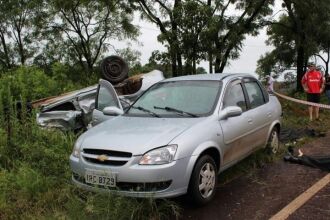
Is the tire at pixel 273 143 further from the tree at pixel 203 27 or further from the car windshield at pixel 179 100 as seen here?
the tree at pixel 203 27

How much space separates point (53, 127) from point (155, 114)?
127 inches

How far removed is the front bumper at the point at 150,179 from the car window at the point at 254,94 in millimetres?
2267

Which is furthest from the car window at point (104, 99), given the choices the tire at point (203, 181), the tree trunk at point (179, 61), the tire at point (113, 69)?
the tree trunk at point (179, 61)

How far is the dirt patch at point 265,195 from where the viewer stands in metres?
5.06

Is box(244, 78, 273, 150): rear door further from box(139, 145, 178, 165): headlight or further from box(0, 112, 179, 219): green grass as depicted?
box(0, 112, 179, 219): green grass

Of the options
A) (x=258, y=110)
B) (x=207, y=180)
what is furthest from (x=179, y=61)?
(x=207, y=180)

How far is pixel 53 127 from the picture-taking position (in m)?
8.46

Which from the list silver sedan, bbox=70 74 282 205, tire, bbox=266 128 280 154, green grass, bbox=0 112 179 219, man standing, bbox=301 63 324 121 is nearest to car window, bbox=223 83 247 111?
silver sedan, bbox=70 74 282 205

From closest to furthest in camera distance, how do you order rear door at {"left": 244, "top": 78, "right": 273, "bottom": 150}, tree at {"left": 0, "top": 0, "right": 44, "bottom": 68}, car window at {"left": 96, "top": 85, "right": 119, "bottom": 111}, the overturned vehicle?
1. rear door at {"left": 244, "top": 78, "right": 273, "bottom": 150}
2. car window at {"left": 96, "top": 85, "right": 119, "bottom": 111}
3. the overturned vehicle
4. tree at {"left": 0, "top": 0, "right": 44, "bottom": 68}

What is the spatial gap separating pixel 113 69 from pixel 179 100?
6.63 meters

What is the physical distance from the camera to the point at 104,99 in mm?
7934

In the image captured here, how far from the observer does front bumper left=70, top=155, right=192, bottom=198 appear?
4.74 metres

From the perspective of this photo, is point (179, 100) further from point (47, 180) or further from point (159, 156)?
point (47, 180)

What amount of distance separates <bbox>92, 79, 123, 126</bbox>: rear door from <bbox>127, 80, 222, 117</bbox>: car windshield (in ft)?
2.97
